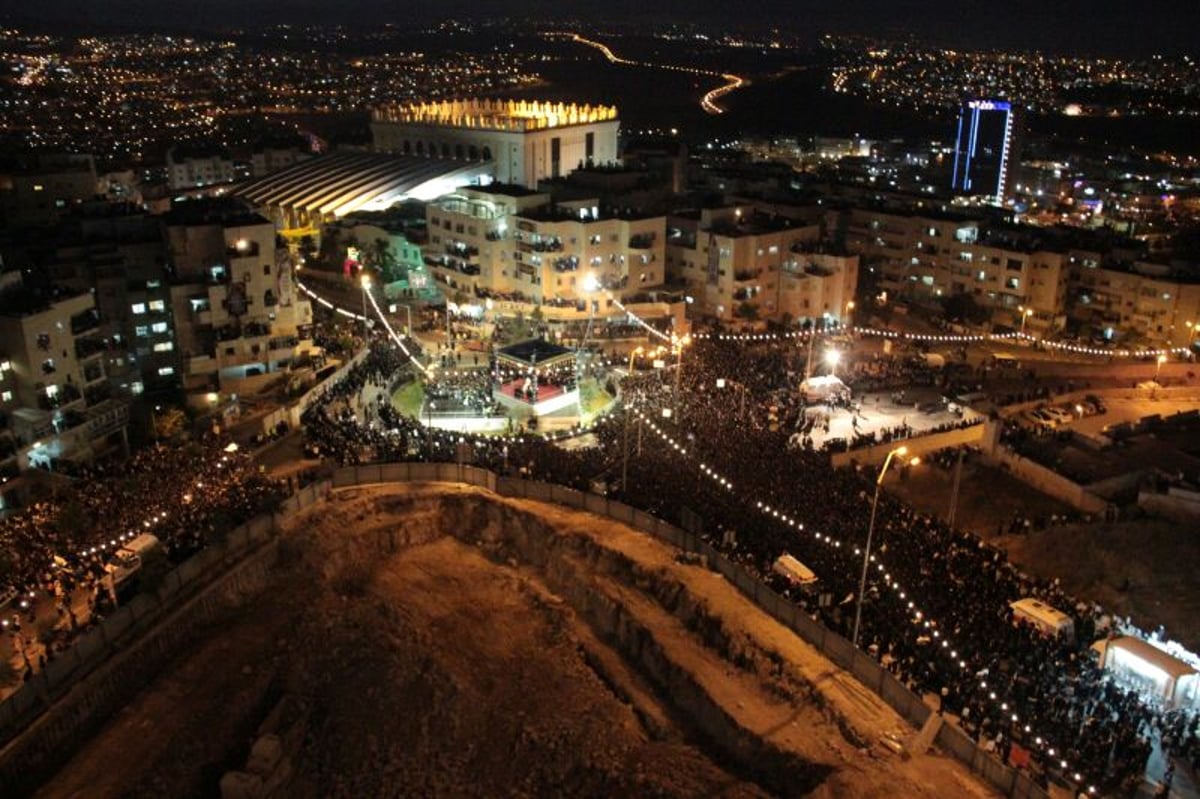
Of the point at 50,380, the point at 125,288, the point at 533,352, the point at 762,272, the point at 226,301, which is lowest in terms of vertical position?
the point at 533,352

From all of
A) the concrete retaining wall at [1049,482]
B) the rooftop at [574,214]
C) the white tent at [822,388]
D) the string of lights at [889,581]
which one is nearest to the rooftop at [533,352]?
the string of lights at [889,581]

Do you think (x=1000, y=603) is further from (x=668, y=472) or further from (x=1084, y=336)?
(x=1084, y=336)

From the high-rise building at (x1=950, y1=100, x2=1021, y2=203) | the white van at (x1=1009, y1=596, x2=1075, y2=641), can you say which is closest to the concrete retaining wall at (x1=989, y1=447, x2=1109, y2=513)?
the white van at (x1=1009, y1=596, x2=1075, y2=641)

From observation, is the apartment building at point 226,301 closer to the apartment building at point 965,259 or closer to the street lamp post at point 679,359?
the street lamp post at point 679,359

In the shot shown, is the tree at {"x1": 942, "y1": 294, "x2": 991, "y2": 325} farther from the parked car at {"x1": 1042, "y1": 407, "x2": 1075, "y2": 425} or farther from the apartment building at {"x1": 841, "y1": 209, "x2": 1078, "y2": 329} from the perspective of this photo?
the parked car at {"x1": 1042, "y1": 407, "x2": 1075, "y2": 425}

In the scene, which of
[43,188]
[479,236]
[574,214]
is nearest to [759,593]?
[574,214]

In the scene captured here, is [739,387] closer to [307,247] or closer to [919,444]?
[919,444]

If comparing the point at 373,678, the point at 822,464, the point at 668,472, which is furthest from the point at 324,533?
the point at 822,464
